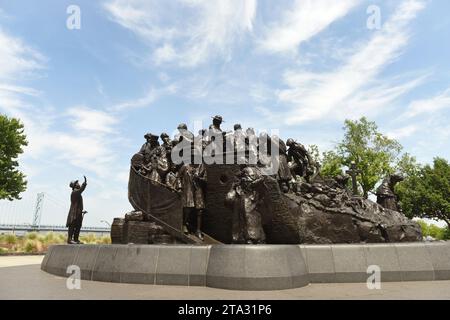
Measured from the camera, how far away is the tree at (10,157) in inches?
1088

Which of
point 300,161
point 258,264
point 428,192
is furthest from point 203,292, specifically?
point 428,192

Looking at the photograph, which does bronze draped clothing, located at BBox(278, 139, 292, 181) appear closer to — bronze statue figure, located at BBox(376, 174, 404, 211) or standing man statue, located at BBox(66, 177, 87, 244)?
bronze statue figure, located at BBox(376, 174, 404, 211)

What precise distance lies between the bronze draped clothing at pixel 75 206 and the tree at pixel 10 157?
1905cm

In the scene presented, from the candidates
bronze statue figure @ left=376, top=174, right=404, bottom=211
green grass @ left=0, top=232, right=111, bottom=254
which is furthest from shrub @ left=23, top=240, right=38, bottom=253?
bronze statue figure @ left=376, top=174, right=404, bottom=211

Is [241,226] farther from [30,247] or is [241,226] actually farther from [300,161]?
[30,247]

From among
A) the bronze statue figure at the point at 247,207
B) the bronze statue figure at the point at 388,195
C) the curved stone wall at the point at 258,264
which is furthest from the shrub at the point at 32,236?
the bronze statue figure at the point at 388,195

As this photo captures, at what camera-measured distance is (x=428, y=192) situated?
119 feet

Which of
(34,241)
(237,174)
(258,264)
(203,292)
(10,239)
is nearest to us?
(203,292)

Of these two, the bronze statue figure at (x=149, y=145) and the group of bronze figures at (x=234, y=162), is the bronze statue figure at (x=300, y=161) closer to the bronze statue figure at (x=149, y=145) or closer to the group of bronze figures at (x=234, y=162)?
the group of bronze figures at (x=234, y=162)

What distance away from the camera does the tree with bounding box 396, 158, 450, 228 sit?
118 feet

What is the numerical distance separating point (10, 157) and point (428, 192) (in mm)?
40317
